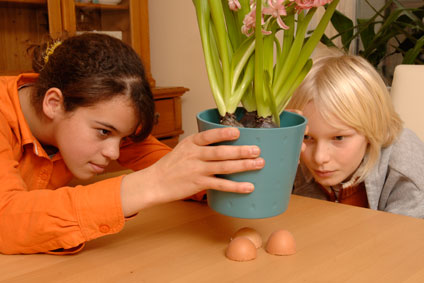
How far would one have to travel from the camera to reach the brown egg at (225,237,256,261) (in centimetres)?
65

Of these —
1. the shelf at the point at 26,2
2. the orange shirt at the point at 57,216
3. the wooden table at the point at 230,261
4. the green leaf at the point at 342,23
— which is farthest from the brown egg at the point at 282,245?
the shelf at the point at 26,2

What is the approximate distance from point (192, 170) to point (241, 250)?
0.46ft

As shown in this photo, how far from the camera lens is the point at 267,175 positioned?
0.62 m

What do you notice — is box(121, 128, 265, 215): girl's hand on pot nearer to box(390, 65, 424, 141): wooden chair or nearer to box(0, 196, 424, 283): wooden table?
box(0, 196, 424, 283): wooden table

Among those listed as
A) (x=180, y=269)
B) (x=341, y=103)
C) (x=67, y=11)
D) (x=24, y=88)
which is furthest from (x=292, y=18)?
(x=67, y=11)

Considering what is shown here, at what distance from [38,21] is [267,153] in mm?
2550

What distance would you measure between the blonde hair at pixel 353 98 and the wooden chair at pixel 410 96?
16cm

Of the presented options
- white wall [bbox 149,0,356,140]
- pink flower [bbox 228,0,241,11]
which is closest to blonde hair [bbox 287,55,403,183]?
pink flower [bbox 228,0,241,11]

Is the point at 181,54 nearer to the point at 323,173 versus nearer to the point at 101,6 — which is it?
the point at 101,6

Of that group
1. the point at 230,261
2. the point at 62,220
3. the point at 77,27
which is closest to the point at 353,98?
the point at 230,261

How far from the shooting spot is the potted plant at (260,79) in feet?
2.00

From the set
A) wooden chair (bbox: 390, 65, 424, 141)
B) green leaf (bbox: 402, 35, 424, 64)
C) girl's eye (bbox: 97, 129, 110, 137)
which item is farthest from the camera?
green leaf (bbox: 402, 35, 424, 64)

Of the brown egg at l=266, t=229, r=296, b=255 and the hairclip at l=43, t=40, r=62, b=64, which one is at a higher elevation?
the hairclip at l=43, t=40, r=62, b=64

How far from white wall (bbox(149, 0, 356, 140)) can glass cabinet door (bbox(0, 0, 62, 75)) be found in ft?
2.65
